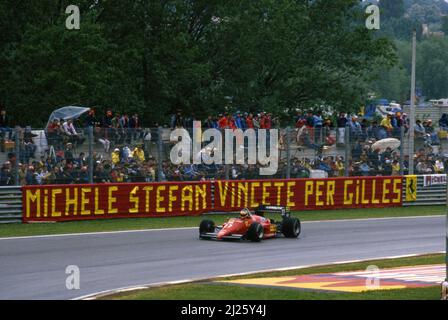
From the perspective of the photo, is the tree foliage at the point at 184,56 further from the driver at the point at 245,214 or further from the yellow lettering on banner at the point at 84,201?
the driver at the point at 245,214

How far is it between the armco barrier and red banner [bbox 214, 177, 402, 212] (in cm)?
61

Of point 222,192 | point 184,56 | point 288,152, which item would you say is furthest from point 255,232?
point 184,56

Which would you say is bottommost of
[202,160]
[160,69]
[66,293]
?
[66,293]

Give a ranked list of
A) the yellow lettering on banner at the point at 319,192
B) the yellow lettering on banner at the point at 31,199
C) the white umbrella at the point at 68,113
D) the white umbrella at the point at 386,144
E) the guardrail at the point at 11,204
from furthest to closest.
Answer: the white umbrella at the point at 386,144 < the yellow lettering on banner at the point at 319,192 < the white umbrella at the point at 68,113 < the yellow lettering on banner at the point at 31,199 < the guardrail at the point at 11,204

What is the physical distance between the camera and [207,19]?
130 feet

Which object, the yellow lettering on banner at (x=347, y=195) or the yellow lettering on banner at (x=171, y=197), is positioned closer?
the yellow lettering on banner at (x=171, y=197)

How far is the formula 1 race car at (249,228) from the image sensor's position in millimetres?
19688

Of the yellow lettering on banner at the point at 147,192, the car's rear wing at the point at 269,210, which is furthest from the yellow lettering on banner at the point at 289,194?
the car's rear wing at the point at 269,210

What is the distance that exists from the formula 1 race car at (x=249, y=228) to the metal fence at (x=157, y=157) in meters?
4.02
